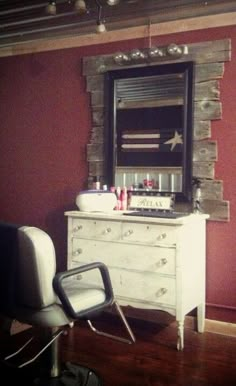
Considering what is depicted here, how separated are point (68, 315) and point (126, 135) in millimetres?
1966

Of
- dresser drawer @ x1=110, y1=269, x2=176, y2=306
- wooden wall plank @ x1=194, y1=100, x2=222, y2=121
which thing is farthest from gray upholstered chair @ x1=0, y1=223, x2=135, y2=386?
wooden wall plank @ x1=194, y1=100, x2=222, y2=121

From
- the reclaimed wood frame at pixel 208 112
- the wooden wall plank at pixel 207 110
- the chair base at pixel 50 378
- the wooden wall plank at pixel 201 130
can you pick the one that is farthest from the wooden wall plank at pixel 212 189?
the chair base at pixel 50 378

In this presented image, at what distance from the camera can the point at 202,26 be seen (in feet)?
11.5

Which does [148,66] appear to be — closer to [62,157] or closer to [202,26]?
[202,26]

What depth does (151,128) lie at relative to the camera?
368cm

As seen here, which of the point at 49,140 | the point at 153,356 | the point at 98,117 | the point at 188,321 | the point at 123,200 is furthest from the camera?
the point at 49,140

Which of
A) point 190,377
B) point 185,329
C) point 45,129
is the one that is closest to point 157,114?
point 45,129

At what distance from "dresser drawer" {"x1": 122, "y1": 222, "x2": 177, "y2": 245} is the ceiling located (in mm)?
1697

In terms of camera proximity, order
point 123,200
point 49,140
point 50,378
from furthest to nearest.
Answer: point 49,140, point 123,200, point 50,378

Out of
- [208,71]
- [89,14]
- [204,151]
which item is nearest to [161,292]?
[204,151]

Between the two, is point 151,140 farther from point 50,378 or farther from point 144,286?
point 50,378

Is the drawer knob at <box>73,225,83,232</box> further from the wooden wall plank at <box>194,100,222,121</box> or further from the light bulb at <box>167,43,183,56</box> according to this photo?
the light bulb at <box>167,43,183,56</box>

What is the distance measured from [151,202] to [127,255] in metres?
0.59

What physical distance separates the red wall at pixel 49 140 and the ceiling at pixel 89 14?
0.16m
